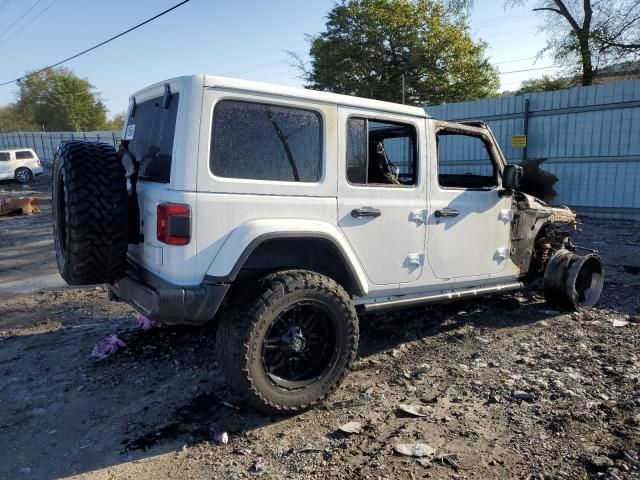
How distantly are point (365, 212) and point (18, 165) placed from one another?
90.5 feet

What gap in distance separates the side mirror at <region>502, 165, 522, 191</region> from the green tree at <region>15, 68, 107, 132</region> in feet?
189

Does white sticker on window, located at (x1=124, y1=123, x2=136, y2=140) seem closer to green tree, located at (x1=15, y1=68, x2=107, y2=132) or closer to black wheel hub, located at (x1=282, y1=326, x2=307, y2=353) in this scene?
black wheel hub, located at (x1=282, y1=326, x2=307, y2=353)

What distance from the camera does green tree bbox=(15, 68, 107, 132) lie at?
177ft

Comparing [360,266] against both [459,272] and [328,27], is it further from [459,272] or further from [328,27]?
[328,27]

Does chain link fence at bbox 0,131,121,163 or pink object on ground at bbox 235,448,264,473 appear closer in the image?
pink object on ground at bbox 235,448,264,473

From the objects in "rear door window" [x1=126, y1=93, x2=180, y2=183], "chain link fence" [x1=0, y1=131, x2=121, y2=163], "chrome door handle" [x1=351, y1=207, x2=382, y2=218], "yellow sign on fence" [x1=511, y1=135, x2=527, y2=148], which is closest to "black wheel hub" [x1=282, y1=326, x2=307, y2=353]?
"chrome door handle" [x1=351, y1=207, x2=382, y2=218]

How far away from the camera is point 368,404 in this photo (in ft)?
11.2

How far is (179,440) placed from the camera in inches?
117

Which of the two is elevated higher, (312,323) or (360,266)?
(360,266)

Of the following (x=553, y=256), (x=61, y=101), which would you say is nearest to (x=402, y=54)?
(x=553, y=256)

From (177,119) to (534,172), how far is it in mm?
11407

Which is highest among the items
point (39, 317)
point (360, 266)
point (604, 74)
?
point (604, 74)

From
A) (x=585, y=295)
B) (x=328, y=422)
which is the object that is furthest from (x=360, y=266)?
(x=585, y=295)

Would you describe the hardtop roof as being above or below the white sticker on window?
above
